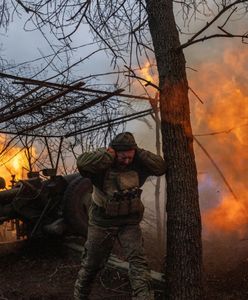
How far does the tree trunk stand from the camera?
4.94m

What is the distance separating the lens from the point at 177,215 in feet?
16.5

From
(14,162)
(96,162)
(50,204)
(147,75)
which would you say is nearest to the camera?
(96,162)

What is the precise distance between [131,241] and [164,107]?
5.56 ft

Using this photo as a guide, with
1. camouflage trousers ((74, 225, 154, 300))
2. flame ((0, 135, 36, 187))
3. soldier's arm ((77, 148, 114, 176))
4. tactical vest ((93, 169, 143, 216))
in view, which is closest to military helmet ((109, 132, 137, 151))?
soldier's arm ((77, 148, 114, 176))

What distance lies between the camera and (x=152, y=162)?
499 centimetres

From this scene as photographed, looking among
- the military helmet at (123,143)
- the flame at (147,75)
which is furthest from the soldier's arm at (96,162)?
the flame at (147,75)

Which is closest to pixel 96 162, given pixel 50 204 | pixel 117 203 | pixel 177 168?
pixel 117 203

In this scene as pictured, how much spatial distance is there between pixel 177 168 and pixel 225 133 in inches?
359

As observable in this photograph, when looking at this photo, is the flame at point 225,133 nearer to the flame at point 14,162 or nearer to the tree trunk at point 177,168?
the tree trunk at point 177,168

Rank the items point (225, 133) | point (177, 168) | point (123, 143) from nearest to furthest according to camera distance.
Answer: point (123, 143) → point (177, 168) → point (225, 133)

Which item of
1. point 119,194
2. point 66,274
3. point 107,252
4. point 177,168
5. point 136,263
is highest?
point 177,168

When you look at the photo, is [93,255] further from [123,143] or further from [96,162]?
[123,143]

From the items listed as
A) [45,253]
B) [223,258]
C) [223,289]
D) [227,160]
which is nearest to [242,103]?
[227,160]

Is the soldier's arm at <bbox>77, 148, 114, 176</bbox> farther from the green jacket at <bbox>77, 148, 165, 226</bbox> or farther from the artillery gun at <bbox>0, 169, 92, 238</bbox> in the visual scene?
the artillery gun at <bbox>0, 169, 92, 238</bbox>
